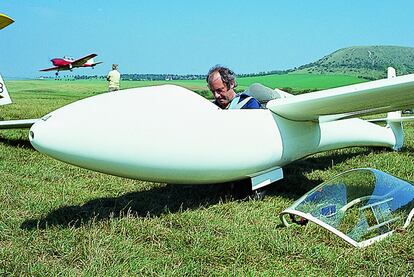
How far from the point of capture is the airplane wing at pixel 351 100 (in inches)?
132

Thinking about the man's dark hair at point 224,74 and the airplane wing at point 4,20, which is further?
the airplane wing at point 4,20

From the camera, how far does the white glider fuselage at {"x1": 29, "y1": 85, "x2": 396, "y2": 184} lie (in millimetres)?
2828

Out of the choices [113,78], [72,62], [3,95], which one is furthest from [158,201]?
[72,62]

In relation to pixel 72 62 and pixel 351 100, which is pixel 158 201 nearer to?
pixel 351 100

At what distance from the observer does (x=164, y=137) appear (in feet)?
9.97

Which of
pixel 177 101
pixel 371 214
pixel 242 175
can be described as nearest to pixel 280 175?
pixel 242 175

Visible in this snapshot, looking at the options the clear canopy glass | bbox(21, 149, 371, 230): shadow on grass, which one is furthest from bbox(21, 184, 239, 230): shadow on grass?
the clear canopy glass

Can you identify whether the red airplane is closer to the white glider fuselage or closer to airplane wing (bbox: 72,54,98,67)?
airplane wing (bbox: 72,54,98,67)

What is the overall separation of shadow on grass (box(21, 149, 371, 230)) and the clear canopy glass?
0.83 m

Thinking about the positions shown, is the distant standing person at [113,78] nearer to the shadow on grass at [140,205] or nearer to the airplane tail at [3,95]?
the airplane tail at [3,95]

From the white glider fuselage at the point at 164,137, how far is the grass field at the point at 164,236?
1.15 ft

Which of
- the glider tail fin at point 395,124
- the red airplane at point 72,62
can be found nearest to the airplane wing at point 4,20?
the glider tail fin at point 395,124

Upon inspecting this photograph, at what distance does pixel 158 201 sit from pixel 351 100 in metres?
1.80

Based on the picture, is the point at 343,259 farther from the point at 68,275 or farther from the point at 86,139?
the point at 86,139
